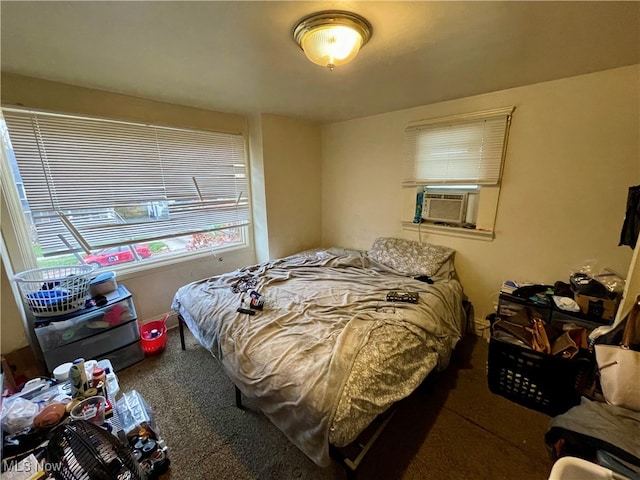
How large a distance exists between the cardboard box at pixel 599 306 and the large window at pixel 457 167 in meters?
0.80

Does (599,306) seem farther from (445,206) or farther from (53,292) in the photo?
(53,292)

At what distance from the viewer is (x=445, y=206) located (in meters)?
2.55

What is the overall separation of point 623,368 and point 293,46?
91.2 inches

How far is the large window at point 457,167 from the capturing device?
2.23 metres

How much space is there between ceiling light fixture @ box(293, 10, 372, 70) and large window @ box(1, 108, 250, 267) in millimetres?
1846

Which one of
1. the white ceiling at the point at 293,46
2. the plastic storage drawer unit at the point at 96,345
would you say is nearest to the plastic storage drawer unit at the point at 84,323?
the plastic storage drawer unit at the point at 96,345

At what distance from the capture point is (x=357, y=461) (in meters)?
1.12

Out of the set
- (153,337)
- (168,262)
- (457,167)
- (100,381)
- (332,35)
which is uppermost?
(332,35)

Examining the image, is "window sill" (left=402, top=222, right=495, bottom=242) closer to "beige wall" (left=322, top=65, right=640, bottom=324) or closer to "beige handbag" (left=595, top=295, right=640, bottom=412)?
"beige wall" (left=322, top=65, right=640, bottom=324)

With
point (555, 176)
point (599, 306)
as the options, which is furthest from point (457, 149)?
point (599, 306)

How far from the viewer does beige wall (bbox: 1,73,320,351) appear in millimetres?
1878

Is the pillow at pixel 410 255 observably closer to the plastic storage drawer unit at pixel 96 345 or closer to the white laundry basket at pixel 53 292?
the plastic storage drawer unit at pixel 96 345

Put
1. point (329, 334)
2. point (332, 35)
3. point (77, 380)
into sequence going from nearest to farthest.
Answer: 1. point (332, 35)
2. point (77, 380)
3. point (329, 334)

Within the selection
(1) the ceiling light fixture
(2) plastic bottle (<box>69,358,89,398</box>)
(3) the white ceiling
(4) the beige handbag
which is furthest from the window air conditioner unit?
(2) plastic bottle (<box>69,358,89,398</box>)
